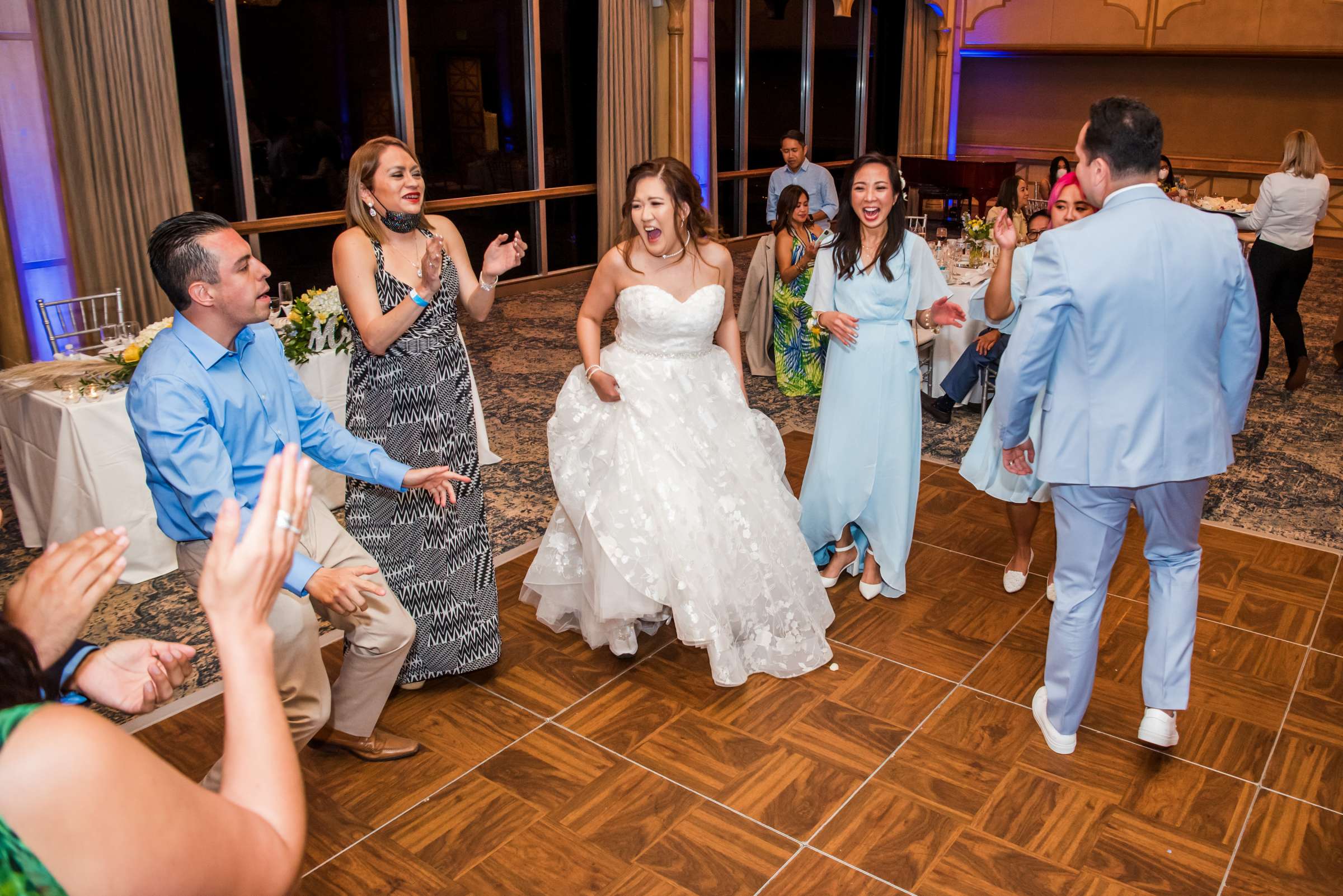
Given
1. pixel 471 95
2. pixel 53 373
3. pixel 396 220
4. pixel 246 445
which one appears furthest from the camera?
pixel 471 95

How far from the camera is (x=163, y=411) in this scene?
2.31 meters

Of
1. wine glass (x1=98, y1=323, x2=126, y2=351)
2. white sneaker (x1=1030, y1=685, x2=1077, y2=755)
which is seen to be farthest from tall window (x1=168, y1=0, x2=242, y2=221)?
white sneaker (x1=1030, y1=685, x2=1077, y2=755)

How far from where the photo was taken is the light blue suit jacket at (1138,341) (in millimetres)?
2547

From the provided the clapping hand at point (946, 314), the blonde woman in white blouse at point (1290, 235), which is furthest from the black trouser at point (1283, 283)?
the clapping hand at point (946, 314)

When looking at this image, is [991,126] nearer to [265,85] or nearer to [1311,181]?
[1311,181]

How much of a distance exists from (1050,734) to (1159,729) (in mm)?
285

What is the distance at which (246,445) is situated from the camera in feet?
8.30

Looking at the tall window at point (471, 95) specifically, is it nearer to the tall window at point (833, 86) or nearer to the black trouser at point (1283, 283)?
the tall window at point (833, 86)

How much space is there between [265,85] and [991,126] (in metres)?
9.40

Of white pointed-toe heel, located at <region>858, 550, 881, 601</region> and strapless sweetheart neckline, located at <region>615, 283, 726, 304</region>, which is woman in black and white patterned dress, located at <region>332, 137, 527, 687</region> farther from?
white pointed-toe heel, located at <region>858, 550, 881, 601</region>

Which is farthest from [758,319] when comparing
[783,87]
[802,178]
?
[783,87]

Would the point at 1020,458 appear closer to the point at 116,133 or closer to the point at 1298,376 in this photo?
the point at 1298,376

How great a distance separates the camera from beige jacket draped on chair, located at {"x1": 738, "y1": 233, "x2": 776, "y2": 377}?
705 centimetres

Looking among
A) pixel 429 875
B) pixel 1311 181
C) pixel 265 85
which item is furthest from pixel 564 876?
pixel 265 85
